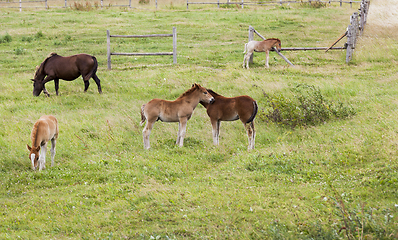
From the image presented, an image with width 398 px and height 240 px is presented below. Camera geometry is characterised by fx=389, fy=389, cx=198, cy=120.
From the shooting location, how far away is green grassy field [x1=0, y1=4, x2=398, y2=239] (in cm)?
571

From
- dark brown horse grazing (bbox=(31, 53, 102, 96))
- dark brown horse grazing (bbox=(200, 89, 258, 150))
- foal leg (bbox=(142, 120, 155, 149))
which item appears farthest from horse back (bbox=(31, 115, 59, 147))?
dark brown horse grazing (bbox=(31, 53, 102, 96))

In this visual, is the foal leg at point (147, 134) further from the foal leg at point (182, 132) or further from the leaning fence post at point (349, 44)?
the leaning fence post at point (349, 44)

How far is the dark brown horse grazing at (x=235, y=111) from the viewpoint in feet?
29.7

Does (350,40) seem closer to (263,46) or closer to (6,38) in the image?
(263,46)

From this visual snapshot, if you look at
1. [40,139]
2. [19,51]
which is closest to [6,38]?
[19,51]

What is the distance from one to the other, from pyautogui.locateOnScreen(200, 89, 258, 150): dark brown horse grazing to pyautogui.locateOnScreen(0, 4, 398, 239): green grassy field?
1.55ft

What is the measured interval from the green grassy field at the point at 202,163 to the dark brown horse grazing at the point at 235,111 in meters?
0.47

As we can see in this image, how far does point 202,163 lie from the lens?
27.3 feet

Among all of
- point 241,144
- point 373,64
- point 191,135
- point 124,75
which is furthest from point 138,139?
point 373,64

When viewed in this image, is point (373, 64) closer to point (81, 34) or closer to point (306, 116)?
point (306, 116)

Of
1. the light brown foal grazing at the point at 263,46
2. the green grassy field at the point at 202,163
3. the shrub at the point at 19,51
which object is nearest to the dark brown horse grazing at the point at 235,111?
the green grassy field at the point at 202,163

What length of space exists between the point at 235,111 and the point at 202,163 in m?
1.65

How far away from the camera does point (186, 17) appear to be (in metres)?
30.6

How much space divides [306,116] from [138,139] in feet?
14.8
